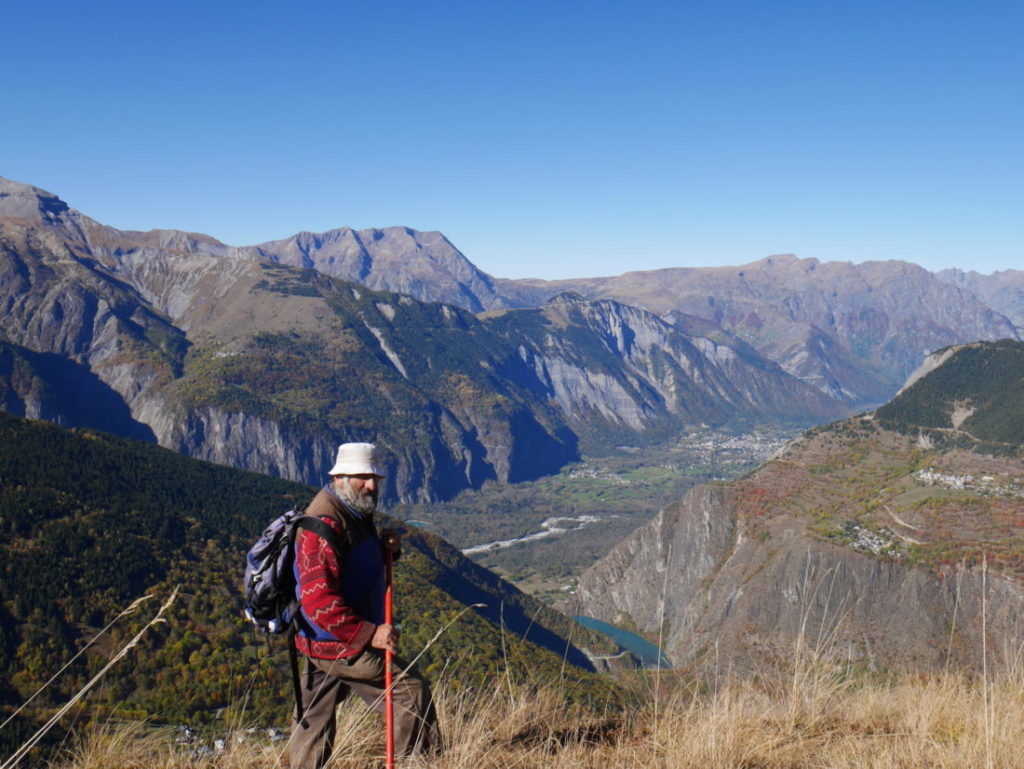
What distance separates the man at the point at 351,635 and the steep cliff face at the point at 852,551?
3789 cm

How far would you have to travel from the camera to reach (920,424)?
473ft

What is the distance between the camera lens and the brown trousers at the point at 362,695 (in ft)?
21.3

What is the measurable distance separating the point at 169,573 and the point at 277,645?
20691mm

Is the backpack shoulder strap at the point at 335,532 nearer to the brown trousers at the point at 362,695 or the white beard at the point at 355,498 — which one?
the white beard at the point at 355,498

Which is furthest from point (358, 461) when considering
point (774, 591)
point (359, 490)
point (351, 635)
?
point (774, 591)

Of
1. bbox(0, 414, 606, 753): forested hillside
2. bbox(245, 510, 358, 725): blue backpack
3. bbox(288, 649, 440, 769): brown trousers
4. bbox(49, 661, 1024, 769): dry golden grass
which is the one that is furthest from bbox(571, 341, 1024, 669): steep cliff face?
bbox(245, 510, 358, 725): blue backpack

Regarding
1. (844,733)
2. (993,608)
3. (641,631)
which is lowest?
(641,631)

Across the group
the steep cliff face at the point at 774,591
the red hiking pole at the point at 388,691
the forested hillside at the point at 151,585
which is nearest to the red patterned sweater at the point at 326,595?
the red hiking pole at the point at 388,691

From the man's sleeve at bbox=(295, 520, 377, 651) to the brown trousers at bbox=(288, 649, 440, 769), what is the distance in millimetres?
466

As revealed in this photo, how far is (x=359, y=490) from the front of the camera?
21.9 feet

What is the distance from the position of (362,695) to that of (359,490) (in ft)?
6.27

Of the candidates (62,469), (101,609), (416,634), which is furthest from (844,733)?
(62,469)

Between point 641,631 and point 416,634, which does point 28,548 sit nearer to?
point 416,634

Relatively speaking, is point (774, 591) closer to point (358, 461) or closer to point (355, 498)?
point (355, 498)
